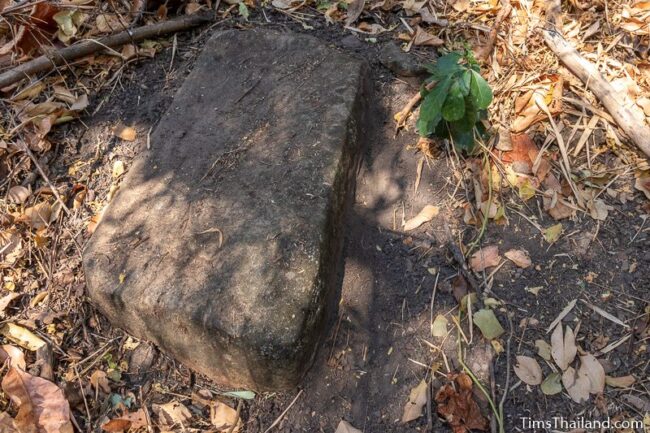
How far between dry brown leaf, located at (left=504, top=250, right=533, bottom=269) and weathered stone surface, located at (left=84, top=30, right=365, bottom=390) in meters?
0.71

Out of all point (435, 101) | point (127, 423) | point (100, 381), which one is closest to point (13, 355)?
point (100, 381)

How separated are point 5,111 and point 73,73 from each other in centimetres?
40

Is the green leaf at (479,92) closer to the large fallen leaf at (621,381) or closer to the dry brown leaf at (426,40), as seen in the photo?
the dry brown leaf at (426,40)

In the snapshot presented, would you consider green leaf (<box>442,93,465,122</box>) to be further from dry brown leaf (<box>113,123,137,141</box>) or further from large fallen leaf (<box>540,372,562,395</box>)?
dry brown leaf (<box>113,123,137,141</box>)

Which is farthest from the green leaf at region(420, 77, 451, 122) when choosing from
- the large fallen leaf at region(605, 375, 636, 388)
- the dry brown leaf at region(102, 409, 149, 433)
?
the dry brown leaf at region(102, 409, 149, 433)

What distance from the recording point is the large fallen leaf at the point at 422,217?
235 centimetres

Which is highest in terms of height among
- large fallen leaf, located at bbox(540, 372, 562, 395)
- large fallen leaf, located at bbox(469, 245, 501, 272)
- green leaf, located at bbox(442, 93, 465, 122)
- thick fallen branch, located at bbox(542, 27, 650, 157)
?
green leaf, located at bbox(442, 93, 465, 122)

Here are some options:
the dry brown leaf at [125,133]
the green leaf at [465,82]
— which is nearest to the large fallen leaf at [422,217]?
the green leaf at [465,82]

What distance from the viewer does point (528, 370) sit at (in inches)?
78.5

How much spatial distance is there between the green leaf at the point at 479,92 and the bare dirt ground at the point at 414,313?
13.6 inches

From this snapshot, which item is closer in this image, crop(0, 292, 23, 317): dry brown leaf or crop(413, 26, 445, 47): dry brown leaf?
crop(0, 292, 23, 317): dry brown leaf

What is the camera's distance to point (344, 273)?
226 cm

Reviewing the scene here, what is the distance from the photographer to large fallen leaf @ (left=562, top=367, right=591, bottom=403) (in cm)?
194

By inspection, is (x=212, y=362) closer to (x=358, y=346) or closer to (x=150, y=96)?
(x=358, y=346)
